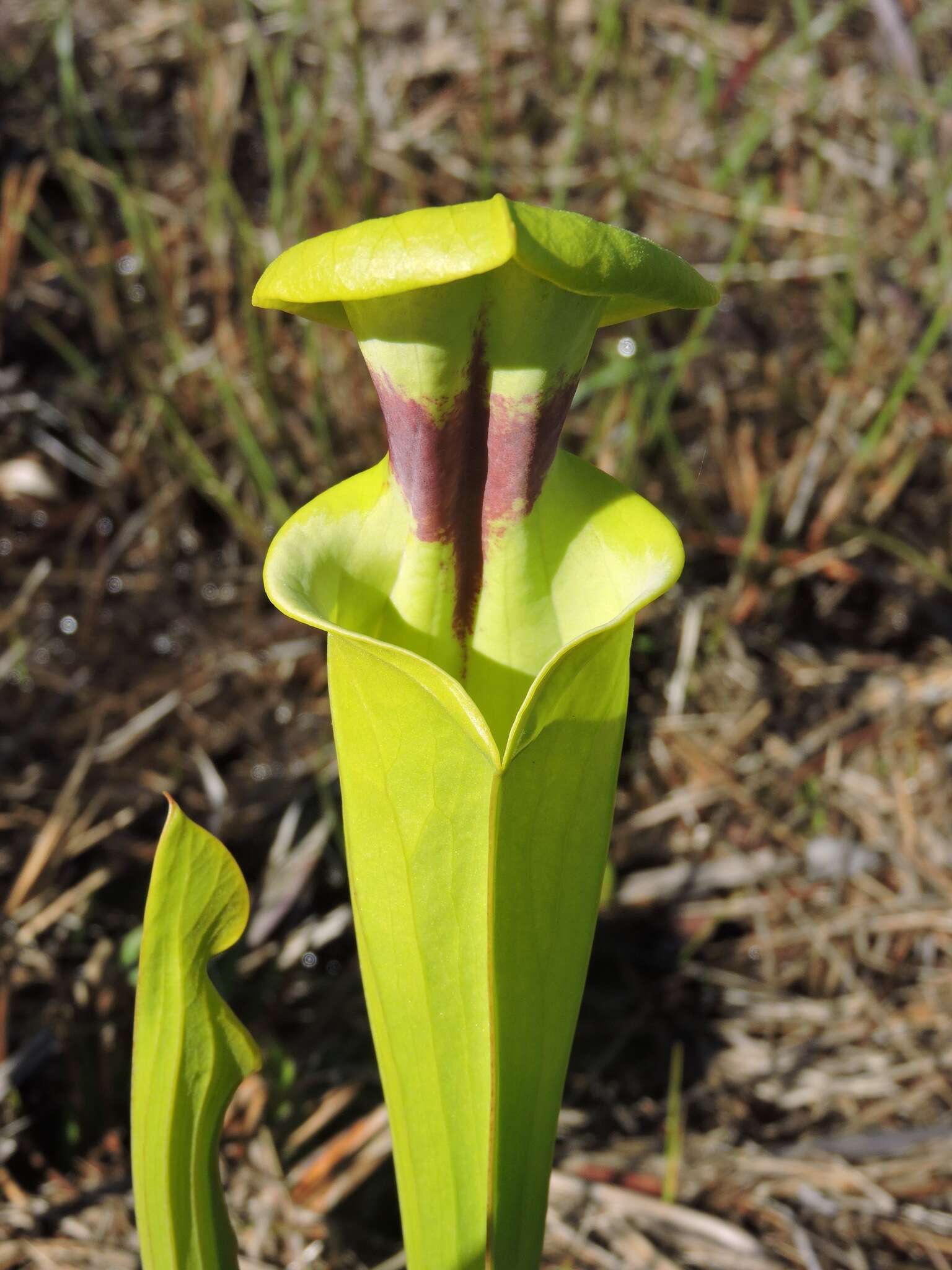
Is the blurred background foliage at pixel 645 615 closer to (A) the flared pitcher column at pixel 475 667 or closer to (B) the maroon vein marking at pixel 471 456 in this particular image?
(A) the flared pitcher column at pixel 475 667

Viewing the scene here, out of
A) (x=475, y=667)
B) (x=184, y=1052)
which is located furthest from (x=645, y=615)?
(x=184, y=1052)

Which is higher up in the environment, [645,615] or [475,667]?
[475,667]

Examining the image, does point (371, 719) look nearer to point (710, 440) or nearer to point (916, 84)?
point (710, 440)

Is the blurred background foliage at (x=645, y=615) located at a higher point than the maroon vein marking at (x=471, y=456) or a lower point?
lower

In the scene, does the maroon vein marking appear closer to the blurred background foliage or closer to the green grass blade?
the green grass blade

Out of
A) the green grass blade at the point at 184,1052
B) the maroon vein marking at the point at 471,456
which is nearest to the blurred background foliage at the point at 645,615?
the green grass blade at the point at 184,1052

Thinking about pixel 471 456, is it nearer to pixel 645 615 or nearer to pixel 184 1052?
pixel 184 1052
